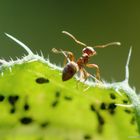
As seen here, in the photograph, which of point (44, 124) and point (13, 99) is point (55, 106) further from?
point (13, 99)

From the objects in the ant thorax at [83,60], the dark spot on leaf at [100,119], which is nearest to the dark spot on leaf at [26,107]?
the dark spot on leaf at [100,119]

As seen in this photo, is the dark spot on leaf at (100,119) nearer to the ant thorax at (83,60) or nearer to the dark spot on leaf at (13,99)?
the dark spot on leaf at (13,99)

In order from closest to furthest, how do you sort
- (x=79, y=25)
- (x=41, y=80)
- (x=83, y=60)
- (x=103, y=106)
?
(x=41, y=80)
(x=103, y=106)
(x=83, y=60)
(x=79, y=25)

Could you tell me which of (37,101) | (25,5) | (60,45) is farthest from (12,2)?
(37,101)

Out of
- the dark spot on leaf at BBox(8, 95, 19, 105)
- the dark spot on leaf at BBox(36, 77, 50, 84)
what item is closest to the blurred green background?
the dark spot on leaf at BBox(8, 95, 19, 105)

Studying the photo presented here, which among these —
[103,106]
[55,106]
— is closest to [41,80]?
[55,106]
